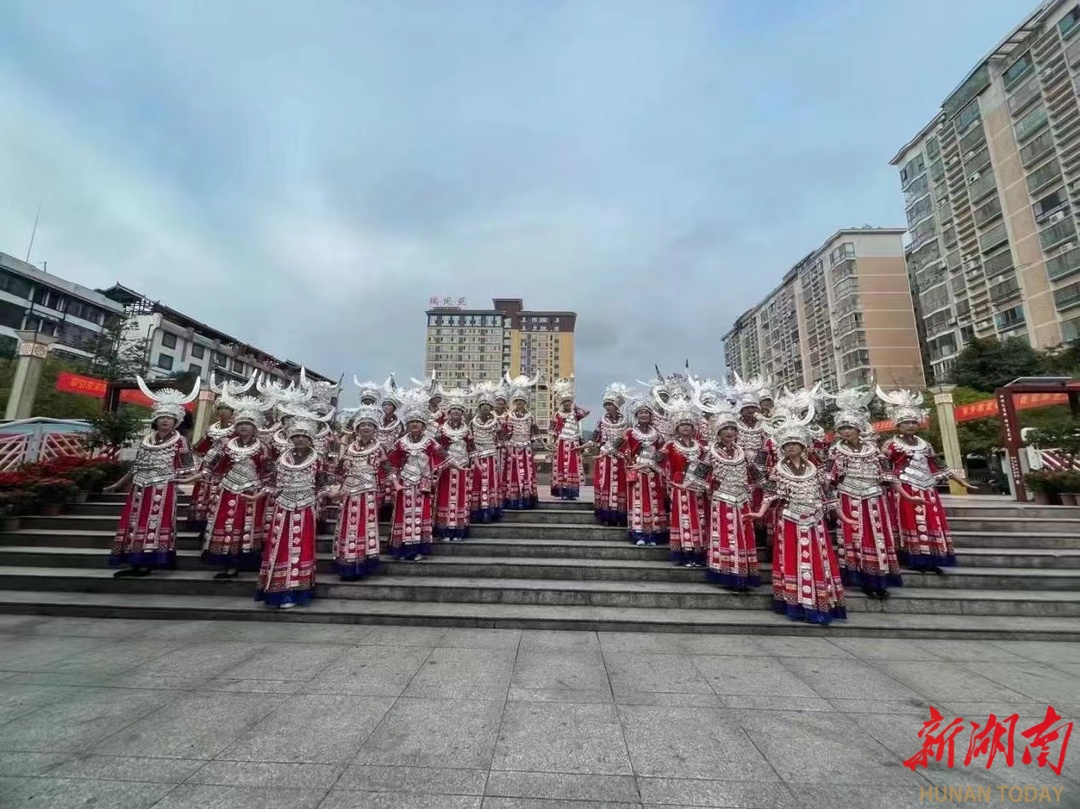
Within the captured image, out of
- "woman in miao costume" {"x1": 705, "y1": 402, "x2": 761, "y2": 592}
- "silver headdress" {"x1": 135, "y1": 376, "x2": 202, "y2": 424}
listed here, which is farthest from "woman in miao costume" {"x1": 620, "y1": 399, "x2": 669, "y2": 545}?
"silver headdress" {"x1": 135, "y1": 376, "x2": 202, "y2": 424}

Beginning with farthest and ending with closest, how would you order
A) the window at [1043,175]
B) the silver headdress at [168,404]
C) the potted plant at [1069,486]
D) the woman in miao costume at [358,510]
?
the window at [1043,175]
the potted plant at [1069,486]
the silver headdress at [168,404]
the woman in miao costume at [358,510]

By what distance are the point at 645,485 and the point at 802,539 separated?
238 cm

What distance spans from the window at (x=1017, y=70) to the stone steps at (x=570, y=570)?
144ft

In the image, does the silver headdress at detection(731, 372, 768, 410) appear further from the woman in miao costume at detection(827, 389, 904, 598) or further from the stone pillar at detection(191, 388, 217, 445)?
the stone pillar at detection(191, 388, 217, 445)

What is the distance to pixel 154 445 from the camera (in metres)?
6.25

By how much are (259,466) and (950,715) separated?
25.0 ft

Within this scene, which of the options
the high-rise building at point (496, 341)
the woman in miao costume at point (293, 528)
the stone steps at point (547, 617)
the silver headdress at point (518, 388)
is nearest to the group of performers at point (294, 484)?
the woman in miao costume at point (293, 528)

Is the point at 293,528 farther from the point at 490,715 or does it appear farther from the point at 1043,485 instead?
the point at 1043,485

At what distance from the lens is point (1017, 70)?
32031mm

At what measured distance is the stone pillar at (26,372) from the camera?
1052 centimetres

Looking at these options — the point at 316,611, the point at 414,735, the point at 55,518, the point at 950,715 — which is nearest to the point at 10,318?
the point at 55,518

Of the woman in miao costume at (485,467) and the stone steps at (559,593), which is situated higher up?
the woman in miao costume at (485,467)

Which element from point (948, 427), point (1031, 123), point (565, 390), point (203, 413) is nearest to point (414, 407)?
point (565, 390)

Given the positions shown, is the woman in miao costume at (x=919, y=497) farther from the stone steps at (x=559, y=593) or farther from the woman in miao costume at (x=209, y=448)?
the woman in miao costume at (x=209, y=448)
